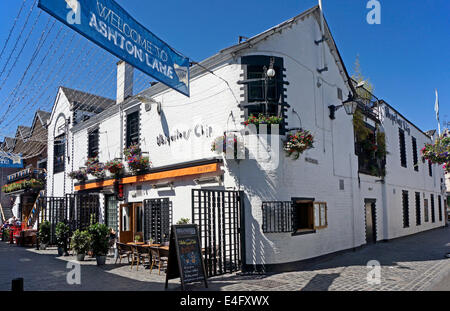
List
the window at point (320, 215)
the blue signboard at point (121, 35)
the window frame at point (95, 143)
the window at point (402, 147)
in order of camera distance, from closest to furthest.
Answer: the blue signboard at point (121, 35), the window at point (320, 215), the window frame at point (95, 143), the window at point (402, 147)

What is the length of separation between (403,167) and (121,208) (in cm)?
1591

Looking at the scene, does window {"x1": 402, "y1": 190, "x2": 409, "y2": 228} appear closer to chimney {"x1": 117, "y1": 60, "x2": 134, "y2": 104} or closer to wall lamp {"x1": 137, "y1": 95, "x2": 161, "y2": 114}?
wall lamp {"x1": 137, "y1": 95, "x2": 161, "y2": 114}

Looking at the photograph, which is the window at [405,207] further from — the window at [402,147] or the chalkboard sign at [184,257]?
the chalkboard sign at [184,257]

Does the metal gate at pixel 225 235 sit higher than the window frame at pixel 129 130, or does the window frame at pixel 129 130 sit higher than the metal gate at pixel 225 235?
the window frame at pixel 129 130

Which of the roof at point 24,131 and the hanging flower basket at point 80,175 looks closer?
the hanging flower basket at point 80,175

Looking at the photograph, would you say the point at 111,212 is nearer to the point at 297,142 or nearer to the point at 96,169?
the point at 96,169

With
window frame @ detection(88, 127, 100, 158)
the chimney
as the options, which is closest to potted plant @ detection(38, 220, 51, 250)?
window frame @ detection(88, 127, 100, 158)

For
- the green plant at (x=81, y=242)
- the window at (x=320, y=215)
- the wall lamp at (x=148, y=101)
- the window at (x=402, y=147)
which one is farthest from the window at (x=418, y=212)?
the green plant at (x=81, y=242)

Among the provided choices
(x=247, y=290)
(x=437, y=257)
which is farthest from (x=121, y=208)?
(x=437, y=257)

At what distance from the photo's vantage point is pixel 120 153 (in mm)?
14484

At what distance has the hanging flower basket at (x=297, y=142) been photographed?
30.7 feet

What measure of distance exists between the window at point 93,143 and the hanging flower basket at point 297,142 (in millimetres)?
10521

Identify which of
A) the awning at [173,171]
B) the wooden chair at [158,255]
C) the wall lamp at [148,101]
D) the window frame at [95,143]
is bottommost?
the wooden chair at [158,255]

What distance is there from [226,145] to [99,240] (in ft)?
17.5
